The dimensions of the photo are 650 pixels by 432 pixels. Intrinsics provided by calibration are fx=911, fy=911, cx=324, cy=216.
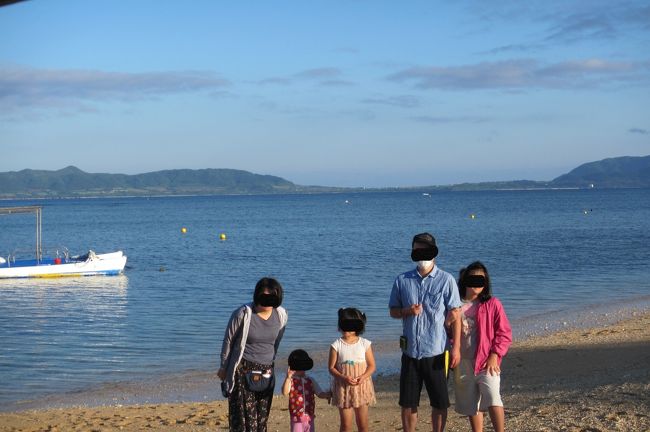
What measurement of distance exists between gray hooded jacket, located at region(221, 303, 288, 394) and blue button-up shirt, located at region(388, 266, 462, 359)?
3.35 feet

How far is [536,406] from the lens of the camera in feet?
32.8

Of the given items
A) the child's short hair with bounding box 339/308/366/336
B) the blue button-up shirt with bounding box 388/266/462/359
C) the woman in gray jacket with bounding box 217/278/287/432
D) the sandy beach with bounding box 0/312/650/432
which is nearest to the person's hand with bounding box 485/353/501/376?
the blue button-up shirt with bounding box 388/266/462/359

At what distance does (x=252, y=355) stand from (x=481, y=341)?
68.5 inches

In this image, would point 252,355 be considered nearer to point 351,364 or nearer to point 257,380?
point 257,380

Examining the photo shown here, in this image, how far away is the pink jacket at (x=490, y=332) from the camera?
6910mm

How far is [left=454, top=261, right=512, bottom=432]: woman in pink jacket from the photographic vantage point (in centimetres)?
691

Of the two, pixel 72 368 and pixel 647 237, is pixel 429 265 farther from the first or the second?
pixel 647 237

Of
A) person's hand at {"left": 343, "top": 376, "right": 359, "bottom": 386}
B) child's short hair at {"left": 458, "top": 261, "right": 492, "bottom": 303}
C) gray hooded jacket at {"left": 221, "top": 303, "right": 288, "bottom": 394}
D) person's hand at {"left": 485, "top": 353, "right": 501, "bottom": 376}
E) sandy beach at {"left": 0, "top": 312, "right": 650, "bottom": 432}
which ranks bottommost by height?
sandy beach at {"left": 0, "top": 312, "right": 650, "bottom": 432}

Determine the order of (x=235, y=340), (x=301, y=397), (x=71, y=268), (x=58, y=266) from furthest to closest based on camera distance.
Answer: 1. (x=71, y=268)
2. (x=58, y=266)
3. (x=301, y=397)
4. (x=235, y=340)

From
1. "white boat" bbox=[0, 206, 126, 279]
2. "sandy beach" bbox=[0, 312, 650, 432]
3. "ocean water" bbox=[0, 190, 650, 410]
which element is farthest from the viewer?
"white boat" bbox=[0, 206, 126, 279]

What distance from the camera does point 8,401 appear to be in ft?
49.1

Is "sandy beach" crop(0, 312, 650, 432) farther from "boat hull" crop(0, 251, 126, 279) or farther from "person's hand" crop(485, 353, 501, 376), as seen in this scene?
"boat hull" crop(0, 251, 126, 279)

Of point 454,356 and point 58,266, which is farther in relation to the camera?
point 58,266

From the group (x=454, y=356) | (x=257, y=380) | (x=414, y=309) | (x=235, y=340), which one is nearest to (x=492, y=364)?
(x=454, y=356)
